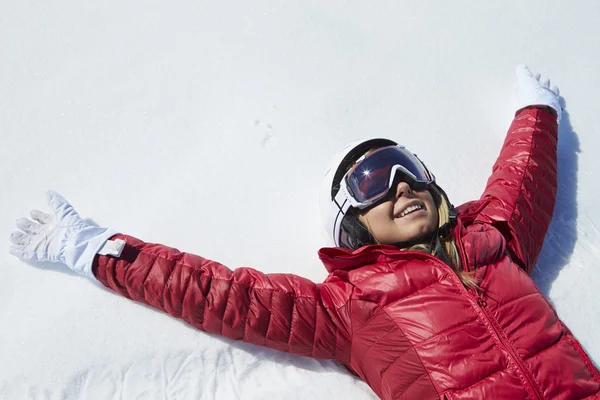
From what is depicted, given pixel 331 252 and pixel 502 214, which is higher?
pixel 502 214

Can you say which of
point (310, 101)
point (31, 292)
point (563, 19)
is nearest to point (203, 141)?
point (310, 101)

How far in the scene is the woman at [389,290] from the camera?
2.06 m

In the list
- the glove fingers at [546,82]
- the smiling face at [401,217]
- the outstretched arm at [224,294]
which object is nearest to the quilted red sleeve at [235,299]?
the outstretched arm at [224,294]

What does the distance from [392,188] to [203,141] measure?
3.63ft

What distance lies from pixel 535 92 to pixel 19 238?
2.86 meters

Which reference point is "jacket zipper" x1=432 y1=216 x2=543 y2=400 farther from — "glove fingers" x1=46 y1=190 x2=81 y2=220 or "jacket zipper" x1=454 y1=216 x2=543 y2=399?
"glove fingers" x1=46 y1=190 x2=81 y2=220

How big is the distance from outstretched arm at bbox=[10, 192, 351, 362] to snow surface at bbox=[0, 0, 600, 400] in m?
0.15

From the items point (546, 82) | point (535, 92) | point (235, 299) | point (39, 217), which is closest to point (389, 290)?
point (235, 299)

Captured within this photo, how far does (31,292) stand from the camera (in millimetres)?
2396

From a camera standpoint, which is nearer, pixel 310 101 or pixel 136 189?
pixel 136 189

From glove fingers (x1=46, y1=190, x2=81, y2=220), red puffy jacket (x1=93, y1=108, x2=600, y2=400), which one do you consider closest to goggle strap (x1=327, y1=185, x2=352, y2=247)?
red puffy jacket (x1=93, y1=108, x2=600, y2=400)

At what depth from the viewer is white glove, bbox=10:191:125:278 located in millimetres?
2312

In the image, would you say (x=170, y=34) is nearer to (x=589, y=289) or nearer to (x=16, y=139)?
(x=16, y=139)

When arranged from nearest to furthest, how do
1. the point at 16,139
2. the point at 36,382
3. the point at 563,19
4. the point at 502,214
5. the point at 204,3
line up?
1. the point at 36,382
2. the point at 502,214
3. the point at 16,139
4. the point at 204,3
5. the point at 563,19
